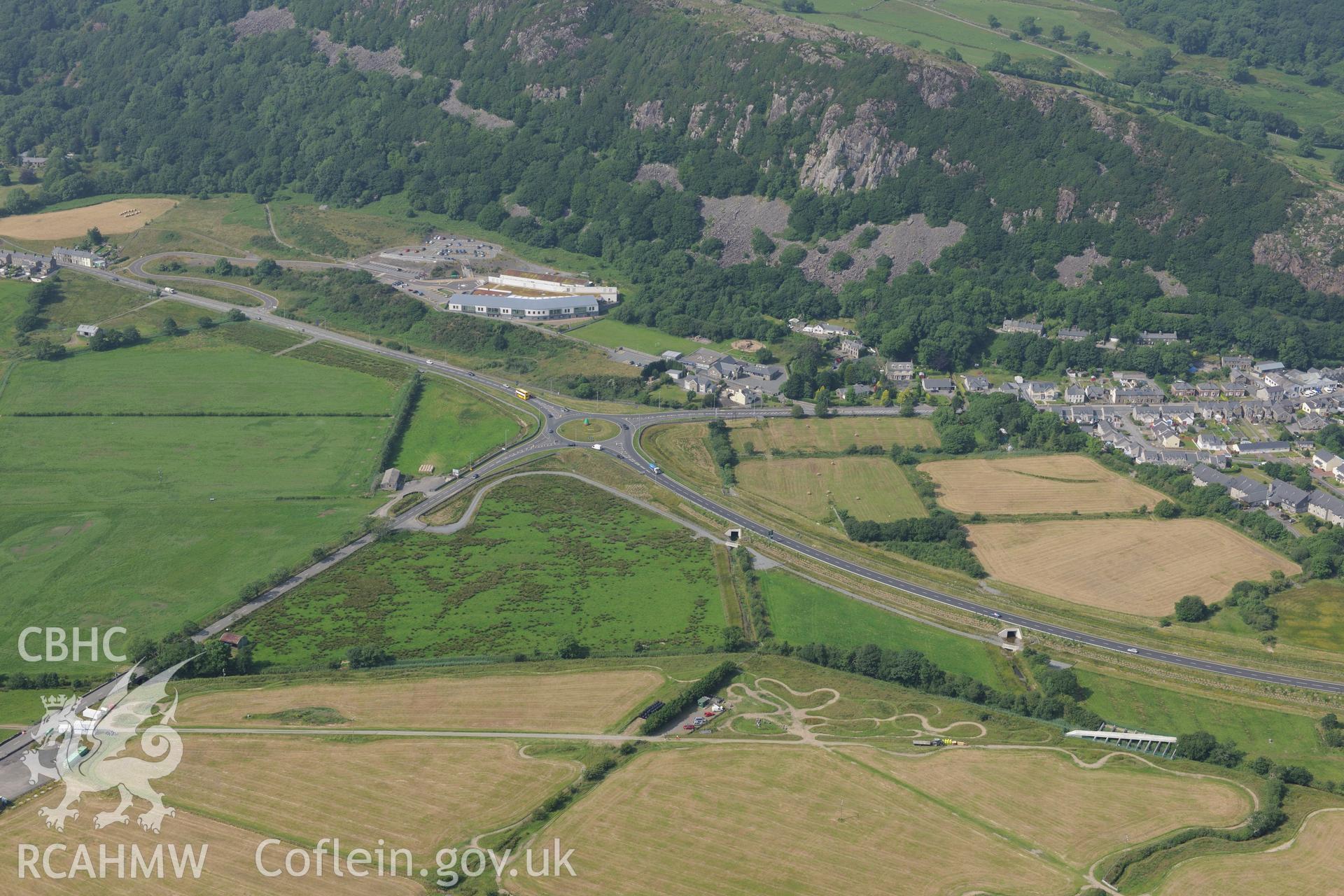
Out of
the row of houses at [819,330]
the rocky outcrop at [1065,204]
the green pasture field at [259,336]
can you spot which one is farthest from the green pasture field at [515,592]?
the rocky outcrop at [1065,204]

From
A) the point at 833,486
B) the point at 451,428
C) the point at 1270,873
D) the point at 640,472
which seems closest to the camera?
the point at 1270,873

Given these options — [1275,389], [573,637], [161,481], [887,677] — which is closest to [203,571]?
[161,481]

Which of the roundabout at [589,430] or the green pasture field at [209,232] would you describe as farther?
the green pasture field at [209,232]

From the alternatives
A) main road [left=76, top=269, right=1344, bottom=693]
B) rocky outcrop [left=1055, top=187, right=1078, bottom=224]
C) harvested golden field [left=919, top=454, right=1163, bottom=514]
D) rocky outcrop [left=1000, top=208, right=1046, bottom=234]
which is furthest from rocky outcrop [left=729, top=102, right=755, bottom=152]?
harvested golden field [left=919, top=454, right=1163, bottom=514]

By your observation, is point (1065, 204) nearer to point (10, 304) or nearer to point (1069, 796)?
point (1069, 796)

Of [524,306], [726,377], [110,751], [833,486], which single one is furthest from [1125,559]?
[524,306]

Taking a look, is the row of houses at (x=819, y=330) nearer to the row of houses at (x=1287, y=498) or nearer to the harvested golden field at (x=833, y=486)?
the harvested golden field at (x=833, y=486)

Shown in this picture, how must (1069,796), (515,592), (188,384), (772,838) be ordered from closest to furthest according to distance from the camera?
(772,838) → (1069,796) → (515,592) → (188,384)

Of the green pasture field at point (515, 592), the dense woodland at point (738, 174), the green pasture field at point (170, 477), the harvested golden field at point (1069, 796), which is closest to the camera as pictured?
the harvested golden field at point (1069, 796)
